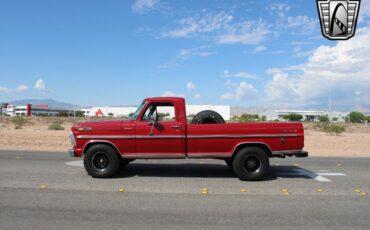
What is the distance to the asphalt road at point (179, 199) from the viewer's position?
6395mm

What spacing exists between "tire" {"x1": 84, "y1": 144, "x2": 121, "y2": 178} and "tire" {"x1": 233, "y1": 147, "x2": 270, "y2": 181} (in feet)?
9.71

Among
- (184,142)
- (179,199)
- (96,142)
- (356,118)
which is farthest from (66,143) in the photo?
(356,118)

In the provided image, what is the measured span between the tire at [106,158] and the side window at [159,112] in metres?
1.17

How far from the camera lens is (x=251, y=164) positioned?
33.1 ft

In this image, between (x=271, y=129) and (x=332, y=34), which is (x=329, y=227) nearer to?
(x=271, y=129)

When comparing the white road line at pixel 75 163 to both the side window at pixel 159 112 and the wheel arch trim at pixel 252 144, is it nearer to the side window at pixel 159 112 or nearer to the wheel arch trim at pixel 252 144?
the side window at pixel 159 112

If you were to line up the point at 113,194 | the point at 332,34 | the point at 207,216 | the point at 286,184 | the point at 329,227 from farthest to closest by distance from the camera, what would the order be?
the point at 332,34
the point at 286,184
the point at 113,194
the point at 207,216
the point at 329,227

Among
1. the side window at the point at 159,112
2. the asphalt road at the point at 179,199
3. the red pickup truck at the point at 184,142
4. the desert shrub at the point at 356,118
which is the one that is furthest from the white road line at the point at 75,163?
the desert shrub at the point at 356,118

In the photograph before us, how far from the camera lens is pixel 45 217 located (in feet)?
21.4

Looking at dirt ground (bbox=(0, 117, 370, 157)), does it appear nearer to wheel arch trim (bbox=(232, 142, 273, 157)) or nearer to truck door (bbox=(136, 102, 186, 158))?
wheel arch trim (bbox=(232, 142, 273, 157))

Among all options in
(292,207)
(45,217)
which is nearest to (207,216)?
(292,207)

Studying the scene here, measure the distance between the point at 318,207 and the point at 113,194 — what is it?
13.0 feet

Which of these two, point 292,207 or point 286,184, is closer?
point 292,207

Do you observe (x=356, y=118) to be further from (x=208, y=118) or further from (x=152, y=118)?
(x=152, y=118)
